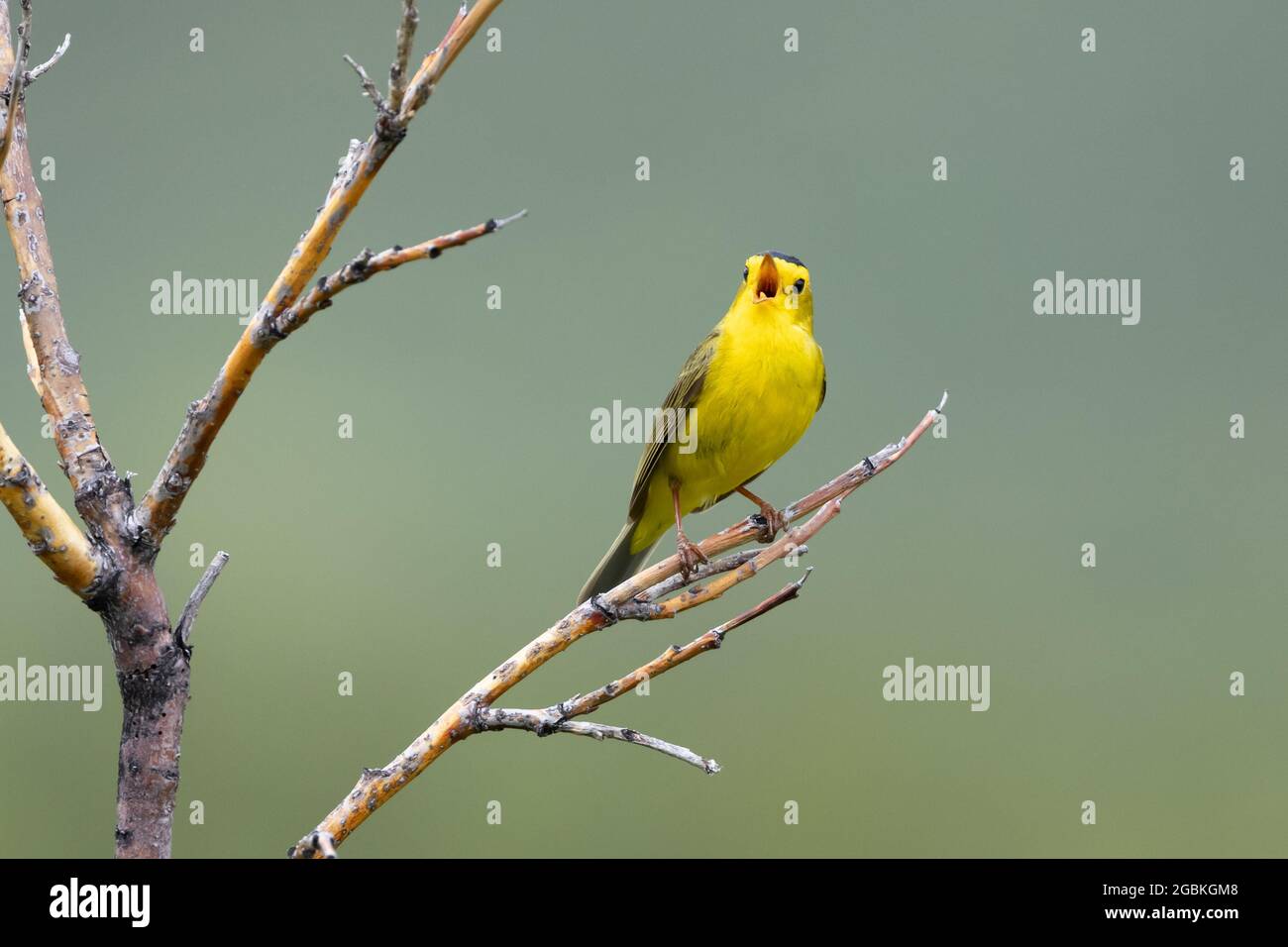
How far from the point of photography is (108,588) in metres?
1.90

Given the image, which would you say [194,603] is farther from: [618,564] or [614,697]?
[618,564]

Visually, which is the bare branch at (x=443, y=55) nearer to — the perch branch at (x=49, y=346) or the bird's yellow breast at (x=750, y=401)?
the perch branch at (x=49, y=346)

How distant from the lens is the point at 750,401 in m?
3.45

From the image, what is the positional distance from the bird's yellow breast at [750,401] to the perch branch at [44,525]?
189 centimetres

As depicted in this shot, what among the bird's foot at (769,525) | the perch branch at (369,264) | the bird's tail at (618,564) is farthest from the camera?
the bird's tail at (618,564)

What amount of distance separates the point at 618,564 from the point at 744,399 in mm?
646

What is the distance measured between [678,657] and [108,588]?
85 cm

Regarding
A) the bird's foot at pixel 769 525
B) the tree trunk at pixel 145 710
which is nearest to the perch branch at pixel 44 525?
the tree trunk at pixel 145 710

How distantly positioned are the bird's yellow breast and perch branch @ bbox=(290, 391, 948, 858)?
3.44 feet

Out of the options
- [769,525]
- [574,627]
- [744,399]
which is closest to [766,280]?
[744,399]

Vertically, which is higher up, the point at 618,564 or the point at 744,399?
the point at 744,399

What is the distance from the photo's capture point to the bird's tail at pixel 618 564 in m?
3.61
